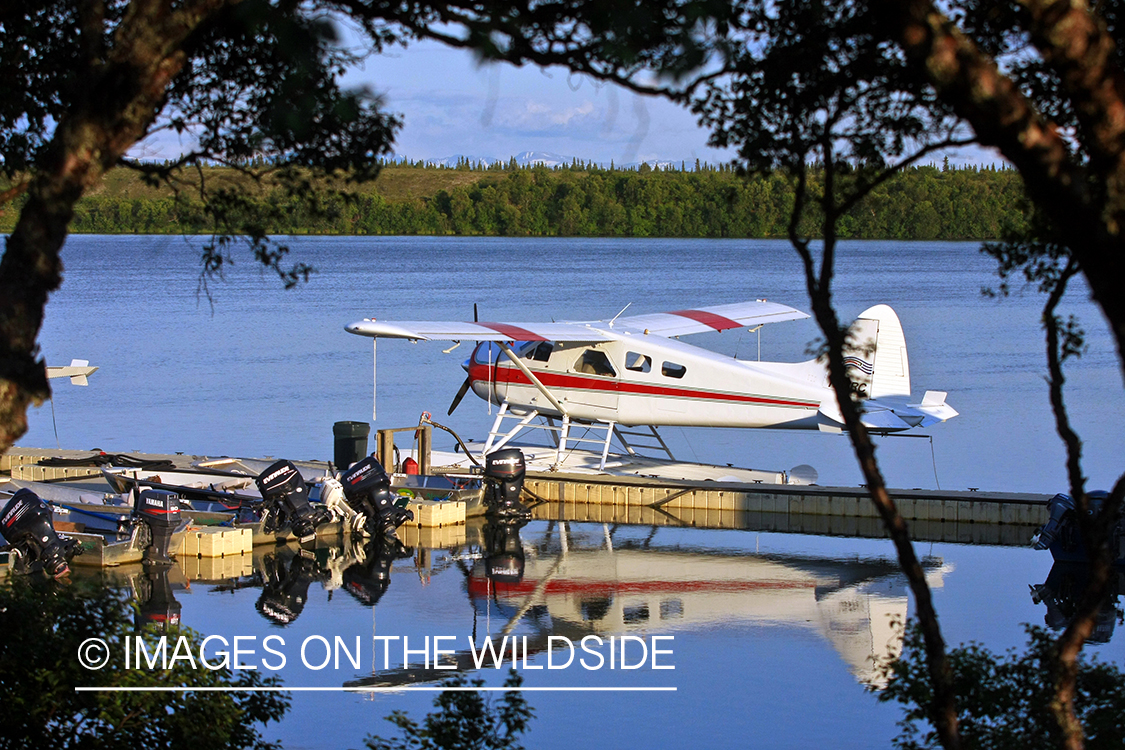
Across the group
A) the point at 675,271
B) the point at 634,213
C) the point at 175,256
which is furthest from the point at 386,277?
the point at 634,213

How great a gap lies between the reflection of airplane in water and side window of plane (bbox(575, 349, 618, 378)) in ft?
7.73

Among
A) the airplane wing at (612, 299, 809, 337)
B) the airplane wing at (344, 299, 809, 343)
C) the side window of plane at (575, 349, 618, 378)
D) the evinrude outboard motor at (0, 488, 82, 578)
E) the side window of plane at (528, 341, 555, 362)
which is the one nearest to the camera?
the evinrude outboard motor at (0, 488, 82, 578)

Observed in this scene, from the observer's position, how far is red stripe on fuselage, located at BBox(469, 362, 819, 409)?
13.8 metres

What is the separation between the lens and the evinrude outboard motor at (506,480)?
520 inches

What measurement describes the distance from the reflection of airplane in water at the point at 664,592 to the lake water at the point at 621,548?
37 mm

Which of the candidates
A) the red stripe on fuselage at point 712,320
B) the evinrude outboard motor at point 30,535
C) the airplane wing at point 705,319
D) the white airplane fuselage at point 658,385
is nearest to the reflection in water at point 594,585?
the evinrude outboard motor at point 30,535

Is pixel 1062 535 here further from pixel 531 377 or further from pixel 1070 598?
pixel 531 377

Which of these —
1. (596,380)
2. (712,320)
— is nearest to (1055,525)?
(596,380)

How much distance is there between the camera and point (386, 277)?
226 feet

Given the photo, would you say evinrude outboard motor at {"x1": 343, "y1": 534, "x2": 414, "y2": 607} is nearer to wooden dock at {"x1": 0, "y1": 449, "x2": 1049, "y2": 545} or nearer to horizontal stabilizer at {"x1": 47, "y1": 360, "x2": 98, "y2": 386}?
wooden dock at {"x1": 0, "y1": 449, "x2": 1049, "y2": 545}

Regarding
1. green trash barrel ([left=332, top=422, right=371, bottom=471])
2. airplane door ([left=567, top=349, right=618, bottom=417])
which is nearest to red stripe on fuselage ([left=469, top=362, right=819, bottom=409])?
airplane door ([left=567, top=349, right=618, bottom=417])

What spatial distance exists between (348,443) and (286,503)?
3.16 metres

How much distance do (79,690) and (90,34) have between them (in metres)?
2.57

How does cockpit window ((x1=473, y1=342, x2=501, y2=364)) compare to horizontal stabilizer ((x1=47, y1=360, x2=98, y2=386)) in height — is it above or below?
above
